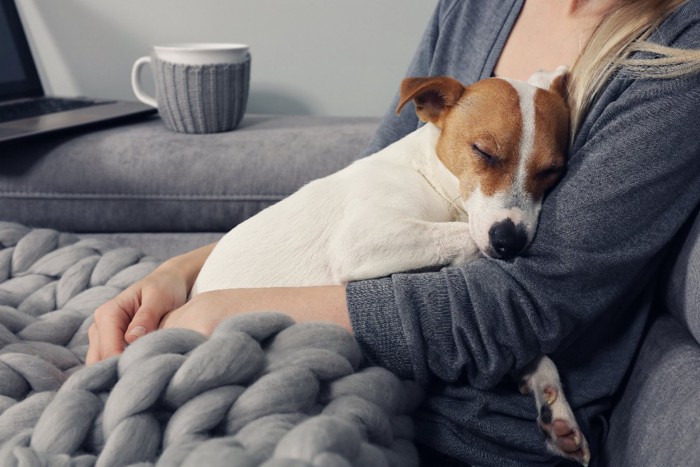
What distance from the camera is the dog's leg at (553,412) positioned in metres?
0.81

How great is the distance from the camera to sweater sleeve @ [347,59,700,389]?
77 centimetres

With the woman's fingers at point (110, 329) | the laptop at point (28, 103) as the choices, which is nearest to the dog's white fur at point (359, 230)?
the woman's fingers at point (110, 329)

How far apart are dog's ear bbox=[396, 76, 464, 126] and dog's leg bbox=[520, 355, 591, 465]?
401mm

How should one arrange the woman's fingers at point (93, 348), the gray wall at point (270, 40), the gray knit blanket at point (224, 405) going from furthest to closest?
the gray wall at point (270, 40)
the woman's fingers at point (93, 348)
the gray knit blanket at point (224, 405)

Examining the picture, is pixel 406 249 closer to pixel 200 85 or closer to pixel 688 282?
pixel 688 282

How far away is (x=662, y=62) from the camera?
2.68 ft

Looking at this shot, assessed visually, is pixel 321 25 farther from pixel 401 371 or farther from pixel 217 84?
pixel 401 371

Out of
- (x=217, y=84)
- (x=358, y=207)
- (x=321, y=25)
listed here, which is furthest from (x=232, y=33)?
(x=358, y=207)

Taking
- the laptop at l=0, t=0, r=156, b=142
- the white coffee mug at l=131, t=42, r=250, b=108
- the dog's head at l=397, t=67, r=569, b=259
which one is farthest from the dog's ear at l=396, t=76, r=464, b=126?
the laptop at l=0, t=0, r=156, b=142

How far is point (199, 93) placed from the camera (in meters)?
1.70

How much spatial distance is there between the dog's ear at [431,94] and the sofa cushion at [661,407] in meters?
0.43

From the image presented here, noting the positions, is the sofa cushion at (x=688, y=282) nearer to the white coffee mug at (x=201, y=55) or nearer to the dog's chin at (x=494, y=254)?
the dog's chin at (x=494, y=254)

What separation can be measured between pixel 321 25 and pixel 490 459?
150 centimetres

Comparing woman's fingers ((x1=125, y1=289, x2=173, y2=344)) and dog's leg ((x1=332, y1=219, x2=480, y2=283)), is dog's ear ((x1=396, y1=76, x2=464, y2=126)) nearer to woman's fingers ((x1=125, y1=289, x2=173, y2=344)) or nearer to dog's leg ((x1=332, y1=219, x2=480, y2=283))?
dog's leg ((x1=332, y1=219, x2=480, y2=283))
